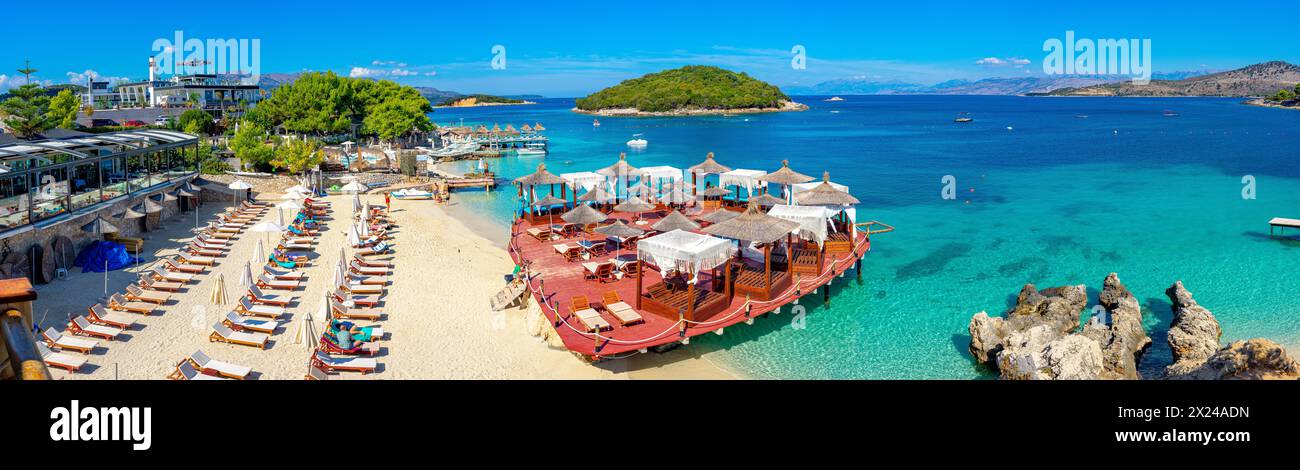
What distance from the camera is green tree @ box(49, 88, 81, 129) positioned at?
48.1m

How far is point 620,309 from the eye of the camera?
54.3ft

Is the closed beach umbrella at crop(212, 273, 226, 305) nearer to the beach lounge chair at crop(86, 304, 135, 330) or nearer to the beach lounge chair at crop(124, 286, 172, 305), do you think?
the beach lounge chair at crop(86, 304, 135, 330)

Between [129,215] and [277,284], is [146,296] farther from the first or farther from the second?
[129,215]

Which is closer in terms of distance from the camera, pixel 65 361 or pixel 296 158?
pixel 65 361

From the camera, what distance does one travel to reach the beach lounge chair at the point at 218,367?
13.6 metres

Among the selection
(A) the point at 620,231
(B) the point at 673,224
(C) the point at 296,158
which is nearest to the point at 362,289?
(A) the point at 620,231

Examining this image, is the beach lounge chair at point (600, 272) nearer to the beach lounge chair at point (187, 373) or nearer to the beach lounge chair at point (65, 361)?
the beach lounge chair at point (187, 373)

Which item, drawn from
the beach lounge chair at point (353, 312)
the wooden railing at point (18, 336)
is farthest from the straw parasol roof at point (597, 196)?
the wooden railing at point (18, 336)

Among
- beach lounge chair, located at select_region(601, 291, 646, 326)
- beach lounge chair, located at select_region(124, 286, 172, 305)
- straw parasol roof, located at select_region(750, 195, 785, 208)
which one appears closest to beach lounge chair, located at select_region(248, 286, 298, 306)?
beach lounge chair, located at select_region(124, 286, 172, 305)

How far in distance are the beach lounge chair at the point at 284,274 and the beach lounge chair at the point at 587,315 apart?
9009 mm

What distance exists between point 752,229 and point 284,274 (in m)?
13.6
